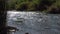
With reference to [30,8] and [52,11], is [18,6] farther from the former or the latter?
[52,11]

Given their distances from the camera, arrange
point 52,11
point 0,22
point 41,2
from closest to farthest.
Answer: point 0,22, point 52,11, point 41,2

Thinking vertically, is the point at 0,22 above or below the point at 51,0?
above

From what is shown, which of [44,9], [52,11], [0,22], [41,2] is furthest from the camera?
[41,2]

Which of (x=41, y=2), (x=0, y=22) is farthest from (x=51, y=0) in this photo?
(x=0, y=22)

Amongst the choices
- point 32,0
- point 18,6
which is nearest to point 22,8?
point 18,6

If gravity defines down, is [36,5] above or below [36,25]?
Answer: below

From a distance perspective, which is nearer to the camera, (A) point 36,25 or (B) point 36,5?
(A) point 36,25

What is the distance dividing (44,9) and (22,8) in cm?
352

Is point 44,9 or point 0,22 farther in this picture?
point 44,9

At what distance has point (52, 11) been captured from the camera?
25.1 metres

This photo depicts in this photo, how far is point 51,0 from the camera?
1133 inches

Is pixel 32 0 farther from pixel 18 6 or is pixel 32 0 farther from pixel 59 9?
pixel 59 9

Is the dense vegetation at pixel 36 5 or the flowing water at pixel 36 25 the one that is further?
the dense vegetation at pixel 36 5

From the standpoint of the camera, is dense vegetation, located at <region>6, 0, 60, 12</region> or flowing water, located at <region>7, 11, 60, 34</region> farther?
dense vegetation, located at <region>6, 0, 60, 12</region>
